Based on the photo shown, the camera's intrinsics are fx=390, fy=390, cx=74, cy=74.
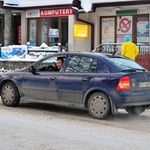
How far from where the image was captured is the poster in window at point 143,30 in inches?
744

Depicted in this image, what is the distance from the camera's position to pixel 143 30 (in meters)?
19.1

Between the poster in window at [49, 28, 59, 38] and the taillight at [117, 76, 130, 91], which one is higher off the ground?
the poster in window at [49, 28, 59, 38]

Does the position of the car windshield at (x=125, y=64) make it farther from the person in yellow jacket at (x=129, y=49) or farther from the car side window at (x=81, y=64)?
the person in yellow jacket at (x=129, y=49)

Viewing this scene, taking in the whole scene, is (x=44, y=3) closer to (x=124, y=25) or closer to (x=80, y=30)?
(x=80, y=30)

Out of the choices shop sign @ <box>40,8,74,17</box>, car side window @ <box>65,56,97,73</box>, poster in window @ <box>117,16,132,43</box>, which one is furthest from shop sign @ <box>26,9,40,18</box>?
car side window @ <box>65,56,97,73</box>

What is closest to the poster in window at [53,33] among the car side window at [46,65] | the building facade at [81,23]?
the building facade at [81,23]

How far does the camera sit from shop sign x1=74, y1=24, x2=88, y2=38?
2008 cm

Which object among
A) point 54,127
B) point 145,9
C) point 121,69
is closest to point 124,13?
point 145,9

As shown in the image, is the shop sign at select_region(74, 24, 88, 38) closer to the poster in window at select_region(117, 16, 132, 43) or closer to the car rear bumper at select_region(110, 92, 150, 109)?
the poster in window at select_region(117, 16, 132, 43)

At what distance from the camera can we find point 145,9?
Answer: 1881 centimetres

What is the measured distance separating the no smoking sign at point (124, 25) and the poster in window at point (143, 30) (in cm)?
56

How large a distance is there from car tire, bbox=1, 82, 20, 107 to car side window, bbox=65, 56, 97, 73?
163cm

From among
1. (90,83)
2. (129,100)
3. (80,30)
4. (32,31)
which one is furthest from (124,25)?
(129,100)

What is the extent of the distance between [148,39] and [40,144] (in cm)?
1336
